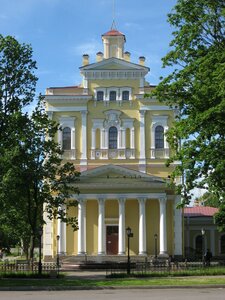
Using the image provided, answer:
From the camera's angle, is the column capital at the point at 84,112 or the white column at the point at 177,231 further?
the column capital at the point at 84,112

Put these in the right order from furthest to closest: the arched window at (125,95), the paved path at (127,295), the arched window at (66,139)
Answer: the arched window at (125,95)
the arched window at (66,139)
the paved path at (127,295)

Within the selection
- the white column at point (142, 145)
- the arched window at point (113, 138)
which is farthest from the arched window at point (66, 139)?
the white column at point (142, 145)

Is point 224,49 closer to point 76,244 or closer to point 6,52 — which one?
point 6,52

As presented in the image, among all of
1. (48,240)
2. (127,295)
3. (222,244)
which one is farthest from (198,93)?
(222,244)

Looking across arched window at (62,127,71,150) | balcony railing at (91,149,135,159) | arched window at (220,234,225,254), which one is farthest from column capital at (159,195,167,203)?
arched window at (220,234,225,254)

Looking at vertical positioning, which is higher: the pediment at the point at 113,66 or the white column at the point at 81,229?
the pediment at the point at 113,66

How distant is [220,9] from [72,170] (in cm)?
1780

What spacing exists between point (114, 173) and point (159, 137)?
7.16 metres

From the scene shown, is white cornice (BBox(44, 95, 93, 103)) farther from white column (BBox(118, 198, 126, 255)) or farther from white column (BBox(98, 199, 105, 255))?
white column (BBox(118, 198, 126, 255))

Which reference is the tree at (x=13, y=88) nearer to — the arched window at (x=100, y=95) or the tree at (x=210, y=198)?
the tree at (x=210, y=198)

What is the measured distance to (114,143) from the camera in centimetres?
6075

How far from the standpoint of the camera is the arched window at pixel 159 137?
60531mm

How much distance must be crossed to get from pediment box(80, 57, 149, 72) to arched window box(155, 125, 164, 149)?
6.31 m

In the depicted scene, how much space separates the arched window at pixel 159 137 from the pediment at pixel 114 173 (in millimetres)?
4933
